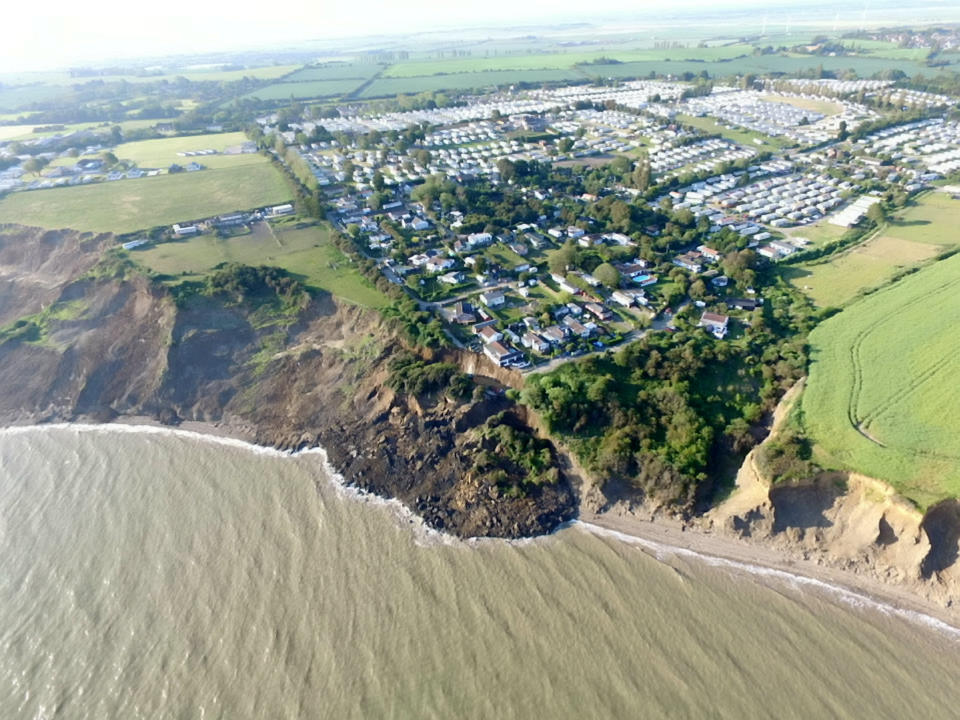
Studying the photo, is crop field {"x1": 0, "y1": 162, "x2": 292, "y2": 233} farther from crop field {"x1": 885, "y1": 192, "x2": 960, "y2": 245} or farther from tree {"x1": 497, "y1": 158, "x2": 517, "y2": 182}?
crop field {"x1": 885, "y1": 192, "x2": 960, "y2": 245}

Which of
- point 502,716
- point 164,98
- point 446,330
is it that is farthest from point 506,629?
point 164,98

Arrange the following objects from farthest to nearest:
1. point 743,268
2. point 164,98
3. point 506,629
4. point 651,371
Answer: point 164,98 → point 743,268 → point 651,371 → point 506,629

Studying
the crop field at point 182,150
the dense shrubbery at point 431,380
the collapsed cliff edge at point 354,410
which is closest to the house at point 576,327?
the collapsed cliff edge at point 354,410

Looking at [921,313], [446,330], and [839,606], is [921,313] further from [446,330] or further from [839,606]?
[446,330]

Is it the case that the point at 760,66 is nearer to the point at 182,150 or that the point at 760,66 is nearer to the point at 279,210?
the point at 279,210

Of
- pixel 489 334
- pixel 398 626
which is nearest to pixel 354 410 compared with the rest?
pixel 489 334

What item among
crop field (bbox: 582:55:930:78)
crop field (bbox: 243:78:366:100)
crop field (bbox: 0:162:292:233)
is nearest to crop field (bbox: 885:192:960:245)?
crop field (bbox: 0:162:292:233)

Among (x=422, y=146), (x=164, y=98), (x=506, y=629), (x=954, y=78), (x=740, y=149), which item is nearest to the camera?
(x=506, y=629)
